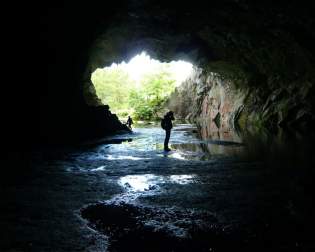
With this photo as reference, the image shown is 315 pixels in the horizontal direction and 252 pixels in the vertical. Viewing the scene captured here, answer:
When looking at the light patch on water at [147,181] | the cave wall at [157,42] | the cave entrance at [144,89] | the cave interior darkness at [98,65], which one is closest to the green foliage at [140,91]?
the cave entrance at [144,89]

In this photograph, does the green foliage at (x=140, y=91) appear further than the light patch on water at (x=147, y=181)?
Yes

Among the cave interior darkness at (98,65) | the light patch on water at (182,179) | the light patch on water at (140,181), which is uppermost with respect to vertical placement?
the cave interior darkness at (98,65)

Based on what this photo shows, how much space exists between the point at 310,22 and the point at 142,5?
8.30m

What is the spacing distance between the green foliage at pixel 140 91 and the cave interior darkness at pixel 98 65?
2959cm

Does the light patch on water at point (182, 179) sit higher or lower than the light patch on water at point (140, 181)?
higher

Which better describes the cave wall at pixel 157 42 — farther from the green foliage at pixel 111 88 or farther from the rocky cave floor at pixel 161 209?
the green foliage at pixel 111 88

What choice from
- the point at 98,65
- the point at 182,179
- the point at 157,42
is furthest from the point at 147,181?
the point at 98,65

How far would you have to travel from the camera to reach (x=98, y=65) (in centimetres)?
3025

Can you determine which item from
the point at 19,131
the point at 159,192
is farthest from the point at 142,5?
the point at 159,192

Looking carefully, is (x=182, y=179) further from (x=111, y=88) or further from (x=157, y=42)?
(x=111, y=88)

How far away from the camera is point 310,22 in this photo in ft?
54.1

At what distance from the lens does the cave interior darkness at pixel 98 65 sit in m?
5.79

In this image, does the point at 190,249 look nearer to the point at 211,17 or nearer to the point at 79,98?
the point at 211,17

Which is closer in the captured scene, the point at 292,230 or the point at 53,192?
the point at 292,230
